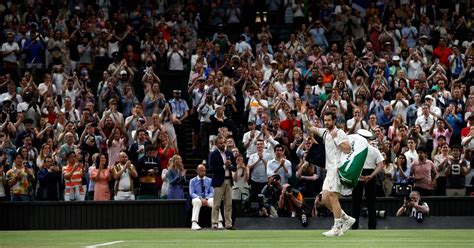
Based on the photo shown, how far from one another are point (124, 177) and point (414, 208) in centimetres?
701

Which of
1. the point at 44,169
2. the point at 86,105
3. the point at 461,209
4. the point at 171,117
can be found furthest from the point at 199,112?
the point at 461,209

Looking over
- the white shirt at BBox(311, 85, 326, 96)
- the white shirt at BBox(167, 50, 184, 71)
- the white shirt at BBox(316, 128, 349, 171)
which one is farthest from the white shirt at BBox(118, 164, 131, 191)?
the white shirt at BBox(316, 128, 349, 171)

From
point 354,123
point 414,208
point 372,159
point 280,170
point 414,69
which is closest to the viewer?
point 372,159

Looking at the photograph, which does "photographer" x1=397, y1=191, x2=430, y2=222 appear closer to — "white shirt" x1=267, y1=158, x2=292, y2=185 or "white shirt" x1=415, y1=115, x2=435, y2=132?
"white shirt" x1=267, y1=158, x2=292, y2=185

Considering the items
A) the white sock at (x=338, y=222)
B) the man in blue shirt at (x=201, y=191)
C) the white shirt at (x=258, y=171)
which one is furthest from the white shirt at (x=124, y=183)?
the white sock at (x=338, y=222)

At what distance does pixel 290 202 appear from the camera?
2575cm

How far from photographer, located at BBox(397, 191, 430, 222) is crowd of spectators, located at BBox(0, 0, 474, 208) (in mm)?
1171

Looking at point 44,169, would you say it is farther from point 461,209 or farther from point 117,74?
point 461,209

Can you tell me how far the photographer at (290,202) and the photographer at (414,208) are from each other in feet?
7.52

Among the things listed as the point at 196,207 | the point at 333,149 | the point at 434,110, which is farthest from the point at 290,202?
the point at 333,149

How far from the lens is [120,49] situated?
112 feet

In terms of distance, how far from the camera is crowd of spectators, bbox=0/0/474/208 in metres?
27.3

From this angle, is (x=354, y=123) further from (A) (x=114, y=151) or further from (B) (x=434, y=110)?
(A) (x=114, y=151)

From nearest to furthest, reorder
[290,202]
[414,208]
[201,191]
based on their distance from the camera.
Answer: [414,208] < [290,202] < [201,191]
